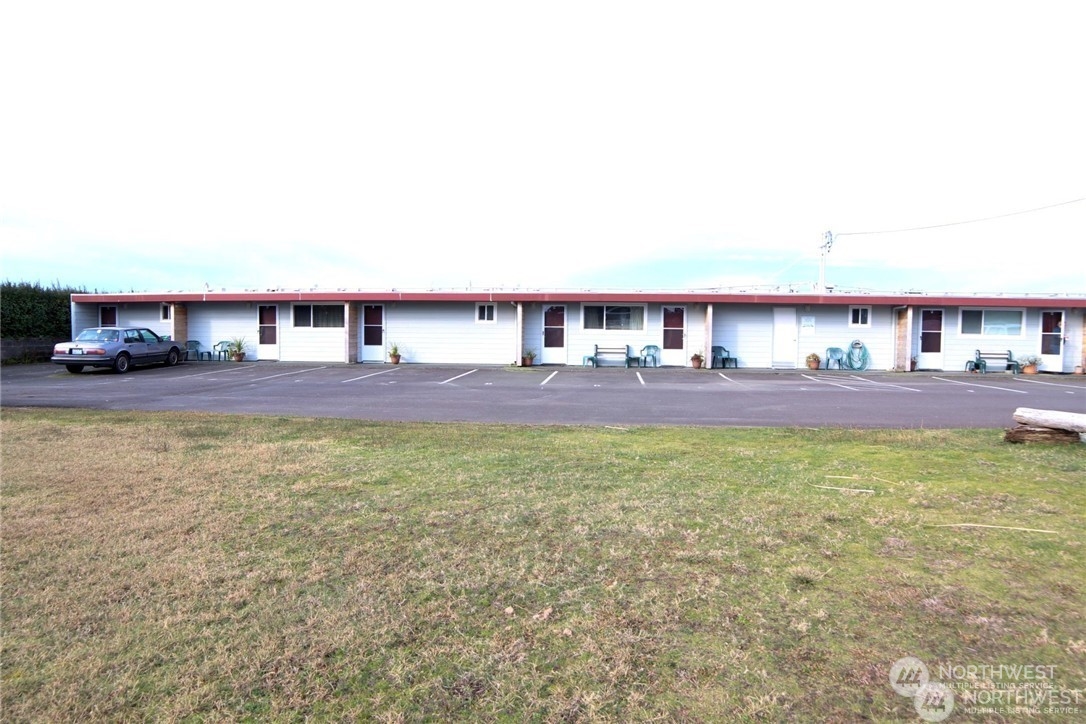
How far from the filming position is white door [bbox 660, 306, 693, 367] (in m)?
22.7

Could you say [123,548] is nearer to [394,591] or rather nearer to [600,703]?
[394,591]

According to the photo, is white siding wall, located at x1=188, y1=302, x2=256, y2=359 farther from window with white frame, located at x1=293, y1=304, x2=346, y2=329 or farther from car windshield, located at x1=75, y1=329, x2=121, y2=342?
car windshield, located at x1=75, y1=329, x2=121, y2=342

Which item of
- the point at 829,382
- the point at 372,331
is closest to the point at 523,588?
the point at 829,382

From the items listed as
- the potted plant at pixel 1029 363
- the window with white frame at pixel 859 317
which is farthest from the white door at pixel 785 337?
the potted plant at pixel 1029 363

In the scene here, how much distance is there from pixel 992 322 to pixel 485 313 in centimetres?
2011

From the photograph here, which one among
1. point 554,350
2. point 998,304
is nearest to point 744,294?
point 554,350

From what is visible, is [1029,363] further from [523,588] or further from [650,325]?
[523,588]

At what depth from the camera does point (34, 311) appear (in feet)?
76.8

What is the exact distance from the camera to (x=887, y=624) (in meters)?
2.86

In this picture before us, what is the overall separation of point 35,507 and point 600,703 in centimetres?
487

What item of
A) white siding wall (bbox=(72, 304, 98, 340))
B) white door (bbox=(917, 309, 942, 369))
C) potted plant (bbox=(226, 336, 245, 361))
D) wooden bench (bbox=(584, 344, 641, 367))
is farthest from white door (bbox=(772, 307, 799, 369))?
white siding wall (bbox=(72, 304, 98, 340))

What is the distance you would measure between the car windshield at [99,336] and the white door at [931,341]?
97.3ft

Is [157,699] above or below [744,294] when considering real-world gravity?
below

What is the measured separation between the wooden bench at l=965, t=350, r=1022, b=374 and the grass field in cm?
1909
